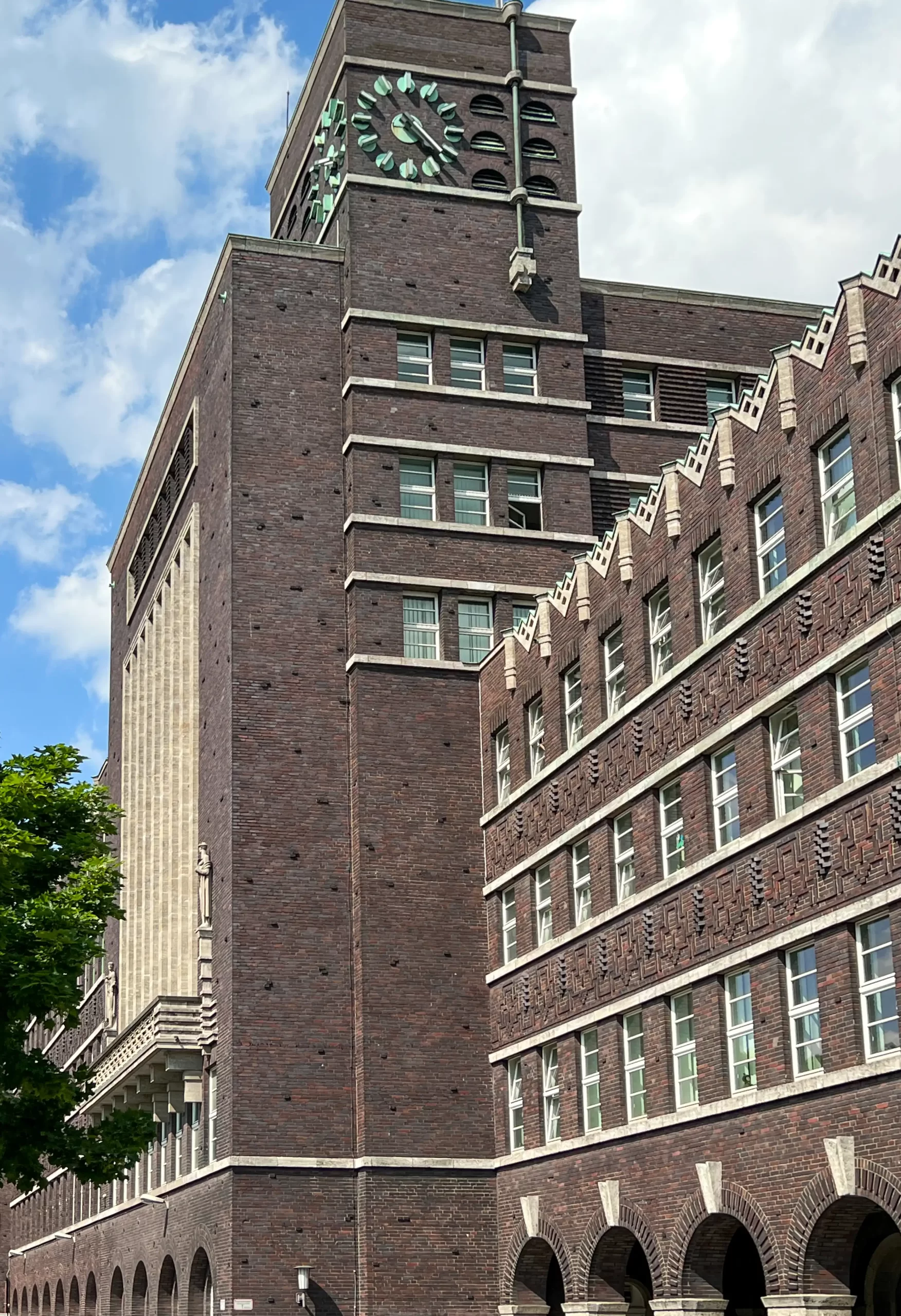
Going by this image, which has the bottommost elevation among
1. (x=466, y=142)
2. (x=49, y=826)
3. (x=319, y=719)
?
(x=49, y=826)

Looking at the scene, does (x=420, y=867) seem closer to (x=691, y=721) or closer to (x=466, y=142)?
(x=691, y=721)

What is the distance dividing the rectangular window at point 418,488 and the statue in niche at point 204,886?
9.51 metres

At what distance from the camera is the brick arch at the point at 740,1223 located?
96.8 ft

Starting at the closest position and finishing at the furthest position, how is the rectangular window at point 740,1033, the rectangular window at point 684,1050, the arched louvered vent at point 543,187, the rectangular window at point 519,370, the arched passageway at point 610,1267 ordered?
the rectangular window at point 740,1033, the rectangular window at point 684,1050, the arched passageway at point 610,1267, the rectangular window at point 519,370, the arched louvered vent at point 543,187

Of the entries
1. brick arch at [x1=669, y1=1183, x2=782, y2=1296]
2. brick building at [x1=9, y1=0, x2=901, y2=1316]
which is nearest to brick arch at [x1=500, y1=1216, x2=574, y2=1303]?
brick building at [x1=9, y1=0, x2=901, y2=1316]

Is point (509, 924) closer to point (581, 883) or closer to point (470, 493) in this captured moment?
point (581, 883)

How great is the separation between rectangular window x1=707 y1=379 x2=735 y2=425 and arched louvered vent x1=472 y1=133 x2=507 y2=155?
323 inches

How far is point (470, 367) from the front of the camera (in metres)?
48.5

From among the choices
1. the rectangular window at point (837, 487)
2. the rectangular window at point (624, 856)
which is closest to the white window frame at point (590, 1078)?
the rectangular window at point (624, 856)

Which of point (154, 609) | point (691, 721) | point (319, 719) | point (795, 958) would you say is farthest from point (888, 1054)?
point (154, 609)

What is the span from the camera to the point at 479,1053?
1706 inches

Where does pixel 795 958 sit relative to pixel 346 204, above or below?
below

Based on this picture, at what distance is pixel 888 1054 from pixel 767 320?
29925mm

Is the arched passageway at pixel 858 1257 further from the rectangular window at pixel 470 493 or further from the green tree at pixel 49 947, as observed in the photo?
the rectangular window at pixel 470 493
